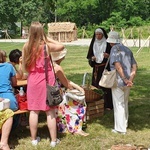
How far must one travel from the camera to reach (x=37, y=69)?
15.6 ft

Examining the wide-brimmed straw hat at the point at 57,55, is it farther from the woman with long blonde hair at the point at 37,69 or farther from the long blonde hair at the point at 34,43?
the long blonde hair at the point at 34,43

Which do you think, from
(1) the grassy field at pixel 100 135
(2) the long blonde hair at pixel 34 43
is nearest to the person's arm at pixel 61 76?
(2) the long blonde hair at pixel 34 43

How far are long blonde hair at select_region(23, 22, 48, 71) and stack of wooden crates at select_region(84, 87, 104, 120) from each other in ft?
5.75

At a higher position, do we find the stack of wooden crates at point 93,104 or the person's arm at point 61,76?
the person's arm at point 61,76

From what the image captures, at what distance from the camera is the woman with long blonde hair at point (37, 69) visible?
4.64 meters

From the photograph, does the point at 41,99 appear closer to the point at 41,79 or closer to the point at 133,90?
the point at 41,79

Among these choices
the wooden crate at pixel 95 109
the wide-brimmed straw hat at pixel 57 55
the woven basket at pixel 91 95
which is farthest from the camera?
the wooden crate at pixel 95 109

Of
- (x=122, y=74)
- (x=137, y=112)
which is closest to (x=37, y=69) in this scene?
(x=122, y=74)

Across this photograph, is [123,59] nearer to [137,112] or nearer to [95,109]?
[95,109]

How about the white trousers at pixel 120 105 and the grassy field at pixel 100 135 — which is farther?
the white trousers at pixel 120 105

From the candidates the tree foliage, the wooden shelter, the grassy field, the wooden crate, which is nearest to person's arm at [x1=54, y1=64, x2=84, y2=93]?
the grassy field

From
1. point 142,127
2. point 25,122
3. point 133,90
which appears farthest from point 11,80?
point 133,90

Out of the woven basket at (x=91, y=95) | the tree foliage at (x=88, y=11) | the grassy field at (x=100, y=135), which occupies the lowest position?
the grassy field at (x=100, y=135)

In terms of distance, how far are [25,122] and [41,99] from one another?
1.28 metres
